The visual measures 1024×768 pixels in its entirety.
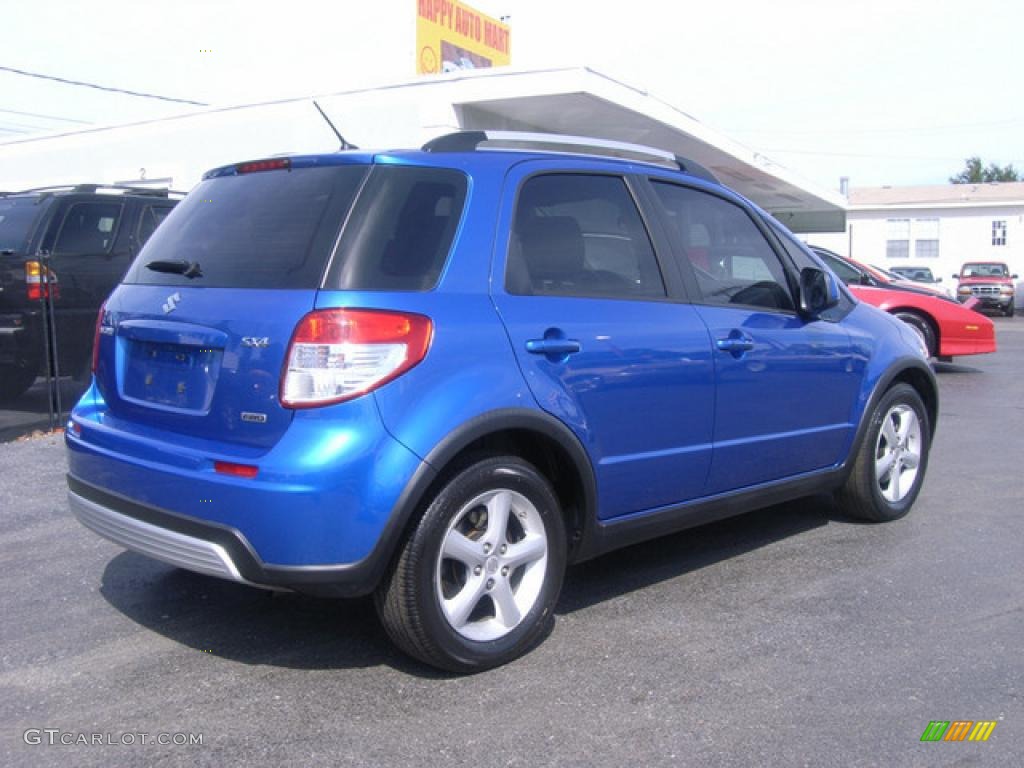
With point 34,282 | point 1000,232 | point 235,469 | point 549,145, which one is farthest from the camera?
point 1000,232

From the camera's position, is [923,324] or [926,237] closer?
[923,324]

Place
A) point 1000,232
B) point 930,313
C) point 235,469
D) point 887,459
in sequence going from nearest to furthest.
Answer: point 235,469, point 887,459, point 930,313, point 1000,232

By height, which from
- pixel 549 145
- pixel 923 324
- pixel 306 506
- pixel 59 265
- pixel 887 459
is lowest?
pixel 887 459

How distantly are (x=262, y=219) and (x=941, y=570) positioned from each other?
3.47m

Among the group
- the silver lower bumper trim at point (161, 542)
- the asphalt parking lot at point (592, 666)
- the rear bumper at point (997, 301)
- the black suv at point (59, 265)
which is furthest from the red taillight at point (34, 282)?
the rear bumper at point (997, 301)

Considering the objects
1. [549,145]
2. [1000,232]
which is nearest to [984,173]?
[1000,232]

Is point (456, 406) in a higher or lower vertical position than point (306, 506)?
higher

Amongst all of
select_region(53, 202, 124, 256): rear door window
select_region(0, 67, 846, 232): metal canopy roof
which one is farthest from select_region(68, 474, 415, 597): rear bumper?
select_region(0, 67, 846, 232): metal canopy roof

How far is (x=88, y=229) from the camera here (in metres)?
9.04

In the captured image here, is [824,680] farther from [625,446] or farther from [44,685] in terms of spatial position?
[44,685]

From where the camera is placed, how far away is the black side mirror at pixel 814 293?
4.97 meters

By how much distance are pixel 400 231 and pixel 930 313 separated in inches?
392

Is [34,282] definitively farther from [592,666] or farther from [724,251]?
[592,666]

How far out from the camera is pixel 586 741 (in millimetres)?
3166
